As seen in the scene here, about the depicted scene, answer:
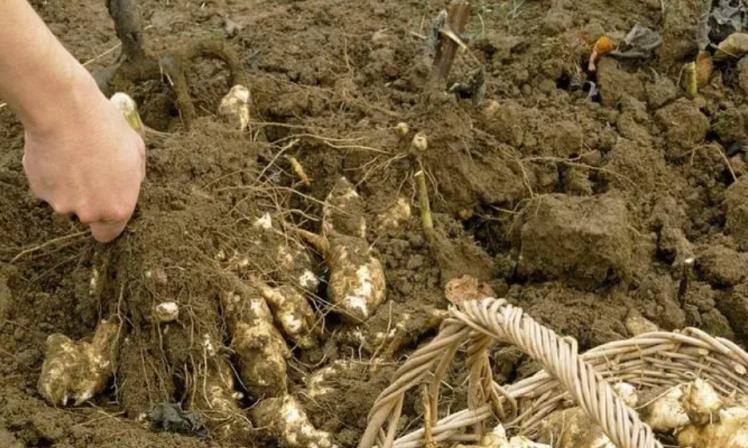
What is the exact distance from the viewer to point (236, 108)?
2.69m

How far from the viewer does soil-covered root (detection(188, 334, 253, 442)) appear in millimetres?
2252

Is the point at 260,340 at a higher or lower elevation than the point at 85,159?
lower

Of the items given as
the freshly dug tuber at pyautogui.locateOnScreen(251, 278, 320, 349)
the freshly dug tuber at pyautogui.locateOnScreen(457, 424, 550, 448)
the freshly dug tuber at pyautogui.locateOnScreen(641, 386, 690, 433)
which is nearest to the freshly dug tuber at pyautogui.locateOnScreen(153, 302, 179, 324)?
the freshly dug tuber at pyautogui.locateOnScreen(251, 278, 320, 349)

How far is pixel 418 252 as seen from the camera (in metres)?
2.67

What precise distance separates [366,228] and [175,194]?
1.82 ft

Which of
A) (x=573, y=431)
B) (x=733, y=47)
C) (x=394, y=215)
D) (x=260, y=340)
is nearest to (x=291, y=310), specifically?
(x=260, y=340)

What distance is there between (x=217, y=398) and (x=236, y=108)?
2.75 feet

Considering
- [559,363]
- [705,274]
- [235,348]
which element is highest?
[559,363]

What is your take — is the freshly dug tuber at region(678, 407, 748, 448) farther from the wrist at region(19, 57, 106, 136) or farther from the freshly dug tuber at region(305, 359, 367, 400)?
the wrist at region(19, 57, 106, 136)

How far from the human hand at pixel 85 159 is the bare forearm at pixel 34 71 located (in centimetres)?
1

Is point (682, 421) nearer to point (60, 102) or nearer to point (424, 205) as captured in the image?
point (424, 205)

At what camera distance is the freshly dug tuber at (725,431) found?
1985 millimetres

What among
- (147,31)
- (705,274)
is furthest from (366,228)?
(147,31)

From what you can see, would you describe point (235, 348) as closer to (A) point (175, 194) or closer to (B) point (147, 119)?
(A) point (175, 194)
